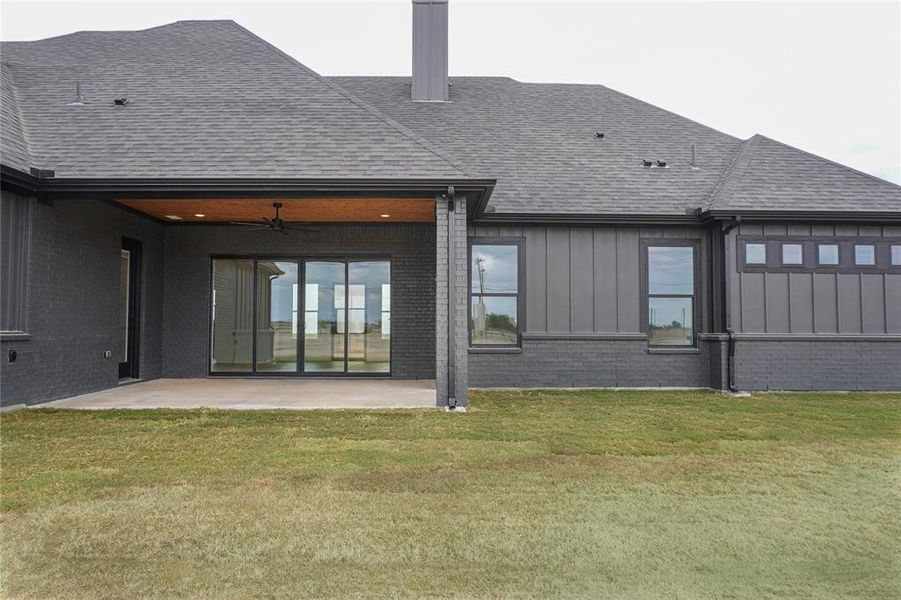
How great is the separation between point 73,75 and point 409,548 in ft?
32.7

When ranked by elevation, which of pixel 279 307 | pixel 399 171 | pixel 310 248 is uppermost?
pixel 399 171

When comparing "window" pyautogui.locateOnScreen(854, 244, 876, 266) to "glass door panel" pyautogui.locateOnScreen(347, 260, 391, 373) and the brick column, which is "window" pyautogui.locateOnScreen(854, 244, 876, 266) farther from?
"glass door panel" pyautogui.locateOnScreen(347, 260, 391, 373)

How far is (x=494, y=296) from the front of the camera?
9.50m

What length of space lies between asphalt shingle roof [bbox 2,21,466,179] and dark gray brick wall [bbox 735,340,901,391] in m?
6.26

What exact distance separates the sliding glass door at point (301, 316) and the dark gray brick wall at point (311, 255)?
20cm

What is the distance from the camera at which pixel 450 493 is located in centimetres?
389

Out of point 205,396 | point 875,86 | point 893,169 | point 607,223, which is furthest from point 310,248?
point 875,86

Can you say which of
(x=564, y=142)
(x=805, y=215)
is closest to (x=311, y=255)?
(x=564, y=142)

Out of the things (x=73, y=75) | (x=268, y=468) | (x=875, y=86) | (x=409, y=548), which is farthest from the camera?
(x=875, y=86)

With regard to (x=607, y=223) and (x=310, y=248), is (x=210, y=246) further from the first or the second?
(x=607, y=223)

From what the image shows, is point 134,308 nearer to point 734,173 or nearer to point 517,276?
point 517,276

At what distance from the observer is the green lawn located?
266 centimetres

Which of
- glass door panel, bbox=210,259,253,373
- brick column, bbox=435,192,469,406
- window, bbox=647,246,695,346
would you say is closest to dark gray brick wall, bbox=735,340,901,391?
window, bbox=647,246,695,346

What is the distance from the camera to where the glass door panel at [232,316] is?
34.3 feet
